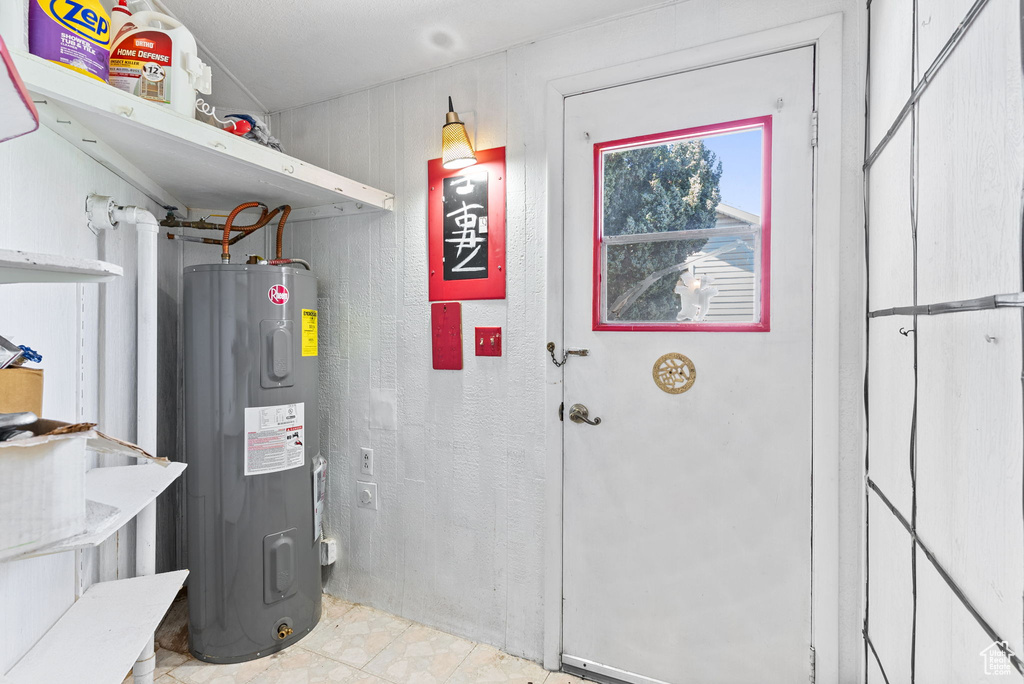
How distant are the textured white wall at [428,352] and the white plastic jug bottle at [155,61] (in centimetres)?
80

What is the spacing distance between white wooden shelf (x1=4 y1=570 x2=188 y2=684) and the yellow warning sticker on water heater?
83 centimetres

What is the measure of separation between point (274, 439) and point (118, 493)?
598mm

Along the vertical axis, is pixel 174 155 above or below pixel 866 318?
above

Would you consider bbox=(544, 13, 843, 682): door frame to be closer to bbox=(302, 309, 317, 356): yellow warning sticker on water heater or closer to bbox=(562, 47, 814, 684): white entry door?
bbox=(562, 47, 814, 684): white entry door

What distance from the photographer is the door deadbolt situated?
5.78ft

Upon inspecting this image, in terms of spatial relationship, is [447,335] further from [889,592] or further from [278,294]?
[889,592]

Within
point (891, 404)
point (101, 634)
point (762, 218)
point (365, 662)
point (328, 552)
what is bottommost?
point (365, 662)

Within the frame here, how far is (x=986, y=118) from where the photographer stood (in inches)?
29.7

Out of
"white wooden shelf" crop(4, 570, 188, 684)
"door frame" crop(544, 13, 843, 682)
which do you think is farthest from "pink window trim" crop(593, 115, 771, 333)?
"white wooden shelf" crop(4, 570, 188, 684)

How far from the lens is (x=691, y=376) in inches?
63.7

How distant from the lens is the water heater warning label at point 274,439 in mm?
1821

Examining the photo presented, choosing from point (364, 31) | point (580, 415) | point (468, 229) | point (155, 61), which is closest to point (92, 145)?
point (155, 61)

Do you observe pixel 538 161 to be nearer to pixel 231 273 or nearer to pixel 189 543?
pixel 231 273

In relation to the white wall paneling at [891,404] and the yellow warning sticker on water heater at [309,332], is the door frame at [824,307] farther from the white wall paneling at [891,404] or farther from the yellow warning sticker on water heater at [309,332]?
the yellow warning sticker on water heater at [309,332]
